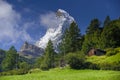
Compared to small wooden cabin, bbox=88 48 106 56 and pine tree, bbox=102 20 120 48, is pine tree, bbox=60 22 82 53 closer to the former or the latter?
small wooden cabin, bbox=88 48 106 56

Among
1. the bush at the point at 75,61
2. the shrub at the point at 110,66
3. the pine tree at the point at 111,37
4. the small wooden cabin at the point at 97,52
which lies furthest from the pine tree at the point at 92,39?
the shrub at the point at 110,66

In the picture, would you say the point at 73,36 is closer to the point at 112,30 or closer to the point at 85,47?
the point at 85,47

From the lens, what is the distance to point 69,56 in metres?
74.1

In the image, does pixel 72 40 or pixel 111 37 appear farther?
pixel 72 40

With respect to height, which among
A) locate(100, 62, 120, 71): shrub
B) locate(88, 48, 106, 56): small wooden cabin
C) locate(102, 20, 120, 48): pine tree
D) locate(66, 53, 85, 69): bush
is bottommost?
locate(100, 62, 120, 71): shrub

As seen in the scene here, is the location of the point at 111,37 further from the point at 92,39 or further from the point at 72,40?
the point at 72,40

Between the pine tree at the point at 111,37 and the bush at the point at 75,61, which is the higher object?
the pine tree at the point at 111,37

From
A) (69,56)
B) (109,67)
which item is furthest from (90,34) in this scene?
(109,67)

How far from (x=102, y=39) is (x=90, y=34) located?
17.0 metres

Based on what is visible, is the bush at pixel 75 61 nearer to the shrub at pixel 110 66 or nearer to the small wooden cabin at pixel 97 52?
the shrub at pixel 110 66

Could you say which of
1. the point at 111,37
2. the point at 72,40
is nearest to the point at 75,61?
the point at 111,37

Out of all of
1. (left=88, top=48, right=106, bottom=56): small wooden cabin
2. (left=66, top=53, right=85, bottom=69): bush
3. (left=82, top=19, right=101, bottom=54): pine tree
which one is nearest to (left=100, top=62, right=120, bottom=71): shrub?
(left=66, top=53, right=85, bottom=69): bush

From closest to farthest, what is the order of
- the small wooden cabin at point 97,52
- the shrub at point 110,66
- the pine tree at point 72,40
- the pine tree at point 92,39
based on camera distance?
the shrub at point 110,66, the small wooden cabin at point 97,52, the pine tree at point 92,39, the pine tree at point 72,40

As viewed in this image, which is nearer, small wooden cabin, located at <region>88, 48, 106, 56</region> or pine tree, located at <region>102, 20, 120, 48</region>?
small wooden cabin, located at <region>88, 48, 106, 56</region>
